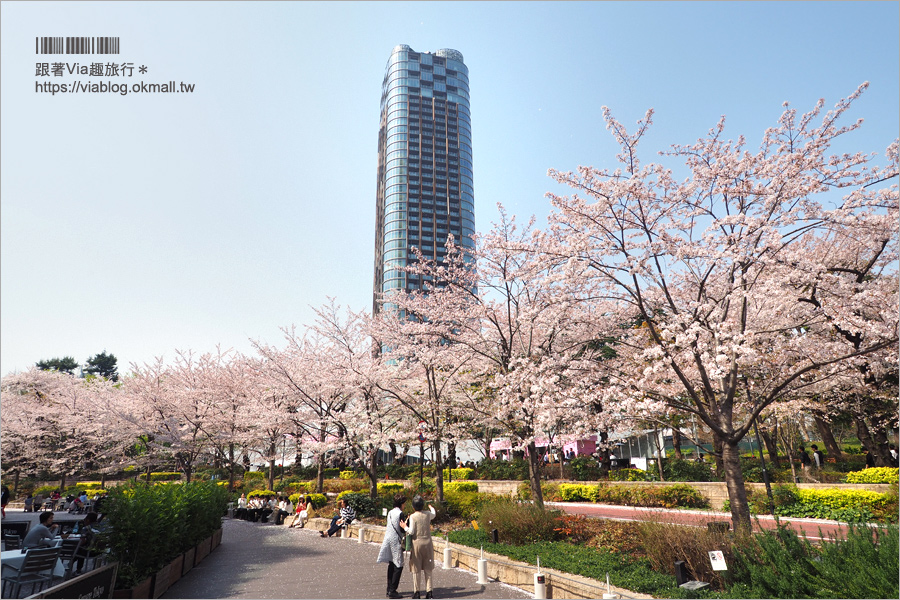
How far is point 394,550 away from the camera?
8625 mm

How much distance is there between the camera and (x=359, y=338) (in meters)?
24.3

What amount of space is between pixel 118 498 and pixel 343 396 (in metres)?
16.6

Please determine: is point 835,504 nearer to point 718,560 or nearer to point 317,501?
point 718,560

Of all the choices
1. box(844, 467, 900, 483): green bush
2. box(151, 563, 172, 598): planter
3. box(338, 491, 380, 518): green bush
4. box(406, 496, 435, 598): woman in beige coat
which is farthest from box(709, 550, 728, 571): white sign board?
box(844, 467, 900, 483): green bush

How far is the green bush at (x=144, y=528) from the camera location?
789 cm

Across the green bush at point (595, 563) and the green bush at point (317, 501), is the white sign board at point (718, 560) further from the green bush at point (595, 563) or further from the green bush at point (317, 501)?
the green bush at point (317, 501)

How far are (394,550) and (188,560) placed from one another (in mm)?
5449

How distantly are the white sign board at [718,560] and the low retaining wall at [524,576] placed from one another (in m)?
1.04

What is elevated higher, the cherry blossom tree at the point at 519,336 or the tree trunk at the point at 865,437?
the cherry blossom tree at the point at 519,336

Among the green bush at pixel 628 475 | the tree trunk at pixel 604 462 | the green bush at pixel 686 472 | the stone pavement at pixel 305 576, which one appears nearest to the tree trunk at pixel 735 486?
the stone pavement at pixel 305 576

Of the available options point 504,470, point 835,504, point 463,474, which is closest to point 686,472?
point 835,504

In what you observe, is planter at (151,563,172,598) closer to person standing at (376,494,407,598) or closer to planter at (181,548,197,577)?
planter at (181,548,197,577)

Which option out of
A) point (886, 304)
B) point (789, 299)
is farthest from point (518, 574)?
point (886, 304)

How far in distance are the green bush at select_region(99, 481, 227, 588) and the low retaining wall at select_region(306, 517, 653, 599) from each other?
5574 millimetres
